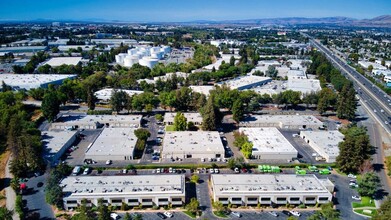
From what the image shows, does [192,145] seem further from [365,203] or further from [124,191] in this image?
[365,203]

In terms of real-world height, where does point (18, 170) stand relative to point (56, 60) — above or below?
below

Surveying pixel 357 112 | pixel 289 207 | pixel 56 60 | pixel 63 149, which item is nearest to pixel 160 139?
pixel 63 149

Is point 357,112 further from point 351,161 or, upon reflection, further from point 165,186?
point 165,186

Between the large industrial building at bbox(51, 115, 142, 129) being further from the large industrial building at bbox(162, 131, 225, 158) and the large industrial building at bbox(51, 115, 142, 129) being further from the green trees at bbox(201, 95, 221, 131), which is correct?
the green trees at bbox(201, 95, 221, 131)

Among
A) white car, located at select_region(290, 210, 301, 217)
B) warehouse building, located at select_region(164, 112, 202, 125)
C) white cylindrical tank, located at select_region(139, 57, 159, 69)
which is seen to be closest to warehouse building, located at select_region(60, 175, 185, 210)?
white car, located at select_region(290, 210, 301, 217)

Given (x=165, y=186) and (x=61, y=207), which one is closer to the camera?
(x=61, y=207)

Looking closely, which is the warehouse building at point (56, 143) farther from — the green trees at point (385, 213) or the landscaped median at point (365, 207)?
the green trees at point (385, 213)

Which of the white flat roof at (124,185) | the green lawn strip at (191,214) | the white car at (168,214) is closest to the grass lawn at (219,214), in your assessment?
the green lawn strip at (191,214)
